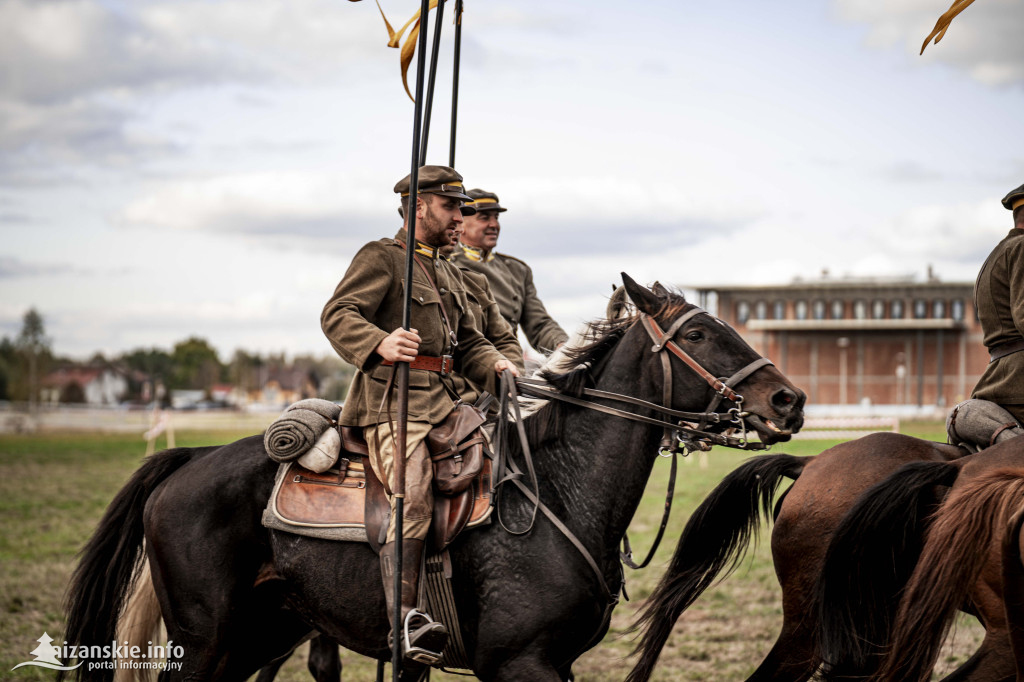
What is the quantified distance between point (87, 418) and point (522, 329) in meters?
50.9

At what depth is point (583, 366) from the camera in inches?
183

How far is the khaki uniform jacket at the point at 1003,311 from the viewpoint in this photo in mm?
5109

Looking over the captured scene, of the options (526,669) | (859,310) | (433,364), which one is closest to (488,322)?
(433,364)

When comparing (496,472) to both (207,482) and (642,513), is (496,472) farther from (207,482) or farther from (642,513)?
(642,513)

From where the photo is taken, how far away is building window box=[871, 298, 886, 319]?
70.9 metres

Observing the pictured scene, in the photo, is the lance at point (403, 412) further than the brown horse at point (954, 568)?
Yes

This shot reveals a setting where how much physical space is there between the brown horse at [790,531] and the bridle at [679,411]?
1.06m

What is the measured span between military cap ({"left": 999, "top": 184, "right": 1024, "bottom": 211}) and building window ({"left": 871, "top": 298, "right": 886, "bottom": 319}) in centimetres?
7040

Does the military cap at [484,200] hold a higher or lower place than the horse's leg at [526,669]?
higher

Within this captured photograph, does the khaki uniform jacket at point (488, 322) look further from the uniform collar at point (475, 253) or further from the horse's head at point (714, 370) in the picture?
the uniform collar at point (475, 253)

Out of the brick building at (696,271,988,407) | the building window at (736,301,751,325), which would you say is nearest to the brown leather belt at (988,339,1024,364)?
the brick building at (696,271,988,407)

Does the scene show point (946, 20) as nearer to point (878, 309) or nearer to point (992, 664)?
point (992, 664)

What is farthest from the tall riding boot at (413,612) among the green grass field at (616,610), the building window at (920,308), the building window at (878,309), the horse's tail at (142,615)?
the building window at (920,308)

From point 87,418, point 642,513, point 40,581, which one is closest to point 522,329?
point 40,581
